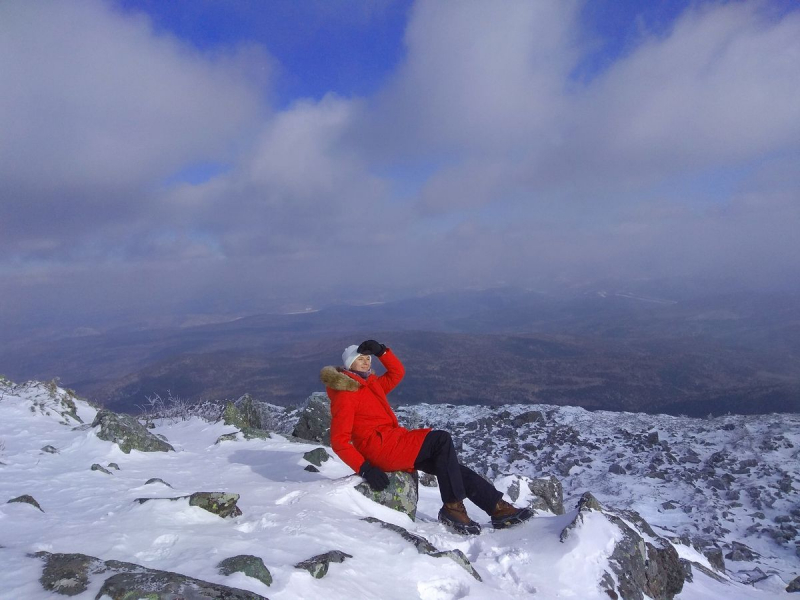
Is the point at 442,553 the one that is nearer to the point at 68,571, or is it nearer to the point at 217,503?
the point at 217,503

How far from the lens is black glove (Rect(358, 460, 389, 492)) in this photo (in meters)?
5.74

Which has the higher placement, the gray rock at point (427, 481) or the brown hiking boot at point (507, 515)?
the brown hiking boot at point (507, 515)

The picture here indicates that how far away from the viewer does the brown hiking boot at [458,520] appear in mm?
5621

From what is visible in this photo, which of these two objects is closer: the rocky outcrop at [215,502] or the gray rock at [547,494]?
the rocky outcrop at [215,502]

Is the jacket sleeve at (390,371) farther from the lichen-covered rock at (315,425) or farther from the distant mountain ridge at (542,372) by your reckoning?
the distant mountain ridge at (542,372)

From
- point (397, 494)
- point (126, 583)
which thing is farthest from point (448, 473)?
point (126, 583)

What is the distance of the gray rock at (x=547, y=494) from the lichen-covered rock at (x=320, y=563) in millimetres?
5443

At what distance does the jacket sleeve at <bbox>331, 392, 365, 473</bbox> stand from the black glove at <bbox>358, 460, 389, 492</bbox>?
8 centimetres

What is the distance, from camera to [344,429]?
18.8ft

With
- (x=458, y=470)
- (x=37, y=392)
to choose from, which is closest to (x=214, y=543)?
(x=458, y=470)

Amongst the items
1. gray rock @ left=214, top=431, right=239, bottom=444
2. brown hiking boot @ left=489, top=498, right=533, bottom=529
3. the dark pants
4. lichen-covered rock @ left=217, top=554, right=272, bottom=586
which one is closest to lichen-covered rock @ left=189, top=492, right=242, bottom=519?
lichen-covered rock @ left=217, top=554, right=272, bottom=586

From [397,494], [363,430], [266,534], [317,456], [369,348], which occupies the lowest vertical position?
[317,456]

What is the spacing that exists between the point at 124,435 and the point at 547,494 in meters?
7.94

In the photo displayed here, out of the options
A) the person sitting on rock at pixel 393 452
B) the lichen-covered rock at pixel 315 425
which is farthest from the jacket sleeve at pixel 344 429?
the lichen-covered rock at pixel 315 425
